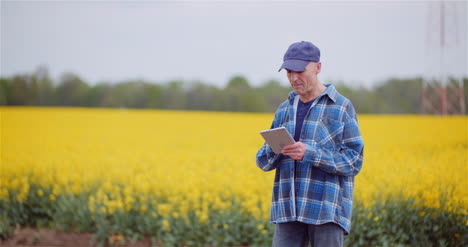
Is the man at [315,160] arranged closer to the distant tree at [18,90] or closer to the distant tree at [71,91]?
the distant tree at [18,90]

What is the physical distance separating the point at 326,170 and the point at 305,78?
45cm

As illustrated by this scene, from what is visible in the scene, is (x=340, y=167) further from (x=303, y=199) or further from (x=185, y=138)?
(x=185, y=138)

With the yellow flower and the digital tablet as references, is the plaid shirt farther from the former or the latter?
the yellow flower

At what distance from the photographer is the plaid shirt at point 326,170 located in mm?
2037

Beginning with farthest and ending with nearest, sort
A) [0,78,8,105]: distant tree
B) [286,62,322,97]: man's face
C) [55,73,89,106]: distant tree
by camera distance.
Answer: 1. [55,73,89,106]: distant tree
2. [0,78,8,105]: distant tree
3. [286,62,322,97]: man's face

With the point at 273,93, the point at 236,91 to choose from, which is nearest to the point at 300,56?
the point at 273,93

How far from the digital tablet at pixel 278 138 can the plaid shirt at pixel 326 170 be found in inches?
5.2

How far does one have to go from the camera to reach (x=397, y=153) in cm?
533

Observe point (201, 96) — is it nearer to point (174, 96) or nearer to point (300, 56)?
point (174, 96)

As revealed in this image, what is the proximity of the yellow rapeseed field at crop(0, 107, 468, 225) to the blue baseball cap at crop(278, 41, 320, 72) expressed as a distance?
1.94 meters

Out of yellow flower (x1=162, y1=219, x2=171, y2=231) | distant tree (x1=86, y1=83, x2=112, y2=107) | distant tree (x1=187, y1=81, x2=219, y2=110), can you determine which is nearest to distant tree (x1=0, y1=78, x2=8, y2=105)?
distant tree (x1=86, y1=83, x2=112, y2=107)

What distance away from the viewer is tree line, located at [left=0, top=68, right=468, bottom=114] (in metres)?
7.09

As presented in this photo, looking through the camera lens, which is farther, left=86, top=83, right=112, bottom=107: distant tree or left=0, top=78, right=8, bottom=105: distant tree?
left=86, top=83, right=112, bottom=107: distant tree

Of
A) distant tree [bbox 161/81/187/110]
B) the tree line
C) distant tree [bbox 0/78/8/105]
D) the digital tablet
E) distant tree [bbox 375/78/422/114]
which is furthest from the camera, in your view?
distant tree [bbox 161/81/187/110]
